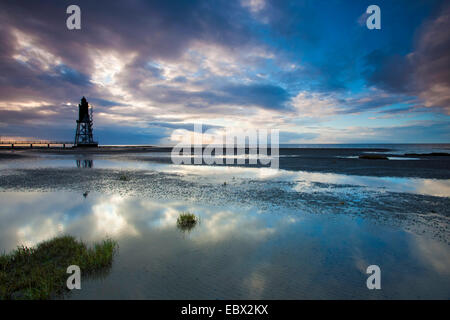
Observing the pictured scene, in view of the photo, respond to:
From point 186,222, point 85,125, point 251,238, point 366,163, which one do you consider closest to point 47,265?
point 186,222

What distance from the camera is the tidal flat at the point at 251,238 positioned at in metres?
5.39

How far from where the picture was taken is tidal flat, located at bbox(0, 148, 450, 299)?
212 inches

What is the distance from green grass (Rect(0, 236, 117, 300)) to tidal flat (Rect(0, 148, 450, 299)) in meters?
0.48

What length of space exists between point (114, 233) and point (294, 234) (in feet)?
22.9

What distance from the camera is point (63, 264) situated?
20.8 feet

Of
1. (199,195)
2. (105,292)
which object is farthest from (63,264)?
(199,195)

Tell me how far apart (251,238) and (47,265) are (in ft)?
20.6

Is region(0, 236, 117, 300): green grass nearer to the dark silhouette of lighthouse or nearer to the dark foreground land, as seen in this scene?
the dark foreground land

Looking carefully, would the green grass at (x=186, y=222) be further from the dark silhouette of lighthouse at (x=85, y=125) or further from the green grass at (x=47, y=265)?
the dark silhouette of lighthouse at (x=85, y=125)

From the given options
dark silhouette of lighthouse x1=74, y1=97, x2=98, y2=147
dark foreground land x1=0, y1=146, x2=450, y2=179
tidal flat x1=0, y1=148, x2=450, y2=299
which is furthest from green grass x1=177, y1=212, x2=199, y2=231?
dark silhouette of lighthouse x1=74, y1=97, x2=98, y2=147

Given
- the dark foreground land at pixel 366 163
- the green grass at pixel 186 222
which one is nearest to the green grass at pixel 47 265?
the green grass at pixel 186 222

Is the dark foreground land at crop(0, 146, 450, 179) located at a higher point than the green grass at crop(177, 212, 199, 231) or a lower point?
higher

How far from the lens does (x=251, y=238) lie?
8.19 m
